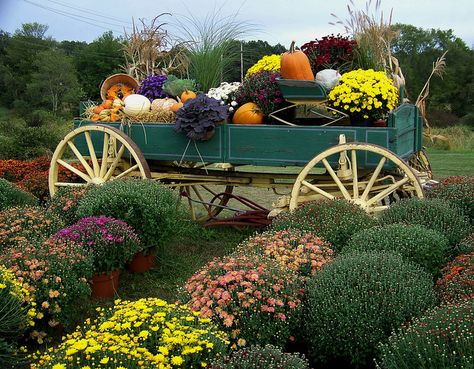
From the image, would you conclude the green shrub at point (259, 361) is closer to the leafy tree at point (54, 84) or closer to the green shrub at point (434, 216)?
the green shrub at point (434, 216)

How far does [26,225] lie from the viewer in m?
5.29

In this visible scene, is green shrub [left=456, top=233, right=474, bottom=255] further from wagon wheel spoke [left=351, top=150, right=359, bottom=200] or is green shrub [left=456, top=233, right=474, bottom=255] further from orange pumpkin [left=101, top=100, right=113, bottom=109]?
orange pumpkin [left=101, top=100, right=113, bottom=109]

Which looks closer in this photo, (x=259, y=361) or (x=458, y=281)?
(x=259, y=361)

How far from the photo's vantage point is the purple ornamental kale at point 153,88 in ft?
23.4

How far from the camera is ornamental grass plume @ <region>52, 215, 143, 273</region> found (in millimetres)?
4871

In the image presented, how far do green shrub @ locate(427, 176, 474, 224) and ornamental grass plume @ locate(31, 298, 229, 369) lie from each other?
2.69m

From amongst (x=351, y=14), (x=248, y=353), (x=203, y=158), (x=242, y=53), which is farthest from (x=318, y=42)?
(x=248, y=353)

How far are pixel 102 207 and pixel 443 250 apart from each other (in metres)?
2.90

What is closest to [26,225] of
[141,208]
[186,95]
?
[141,208]

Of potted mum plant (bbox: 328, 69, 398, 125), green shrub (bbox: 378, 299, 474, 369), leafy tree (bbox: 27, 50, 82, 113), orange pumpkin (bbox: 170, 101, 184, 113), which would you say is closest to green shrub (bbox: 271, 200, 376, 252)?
potted mum plant (bbox: 328, 69, 398, 125)

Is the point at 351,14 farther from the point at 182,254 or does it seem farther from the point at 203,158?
the point at 182,254

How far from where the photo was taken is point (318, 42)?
6641mm

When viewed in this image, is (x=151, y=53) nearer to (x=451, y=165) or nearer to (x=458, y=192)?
(x=458, y=192)

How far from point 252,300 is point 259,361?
2.41ft
